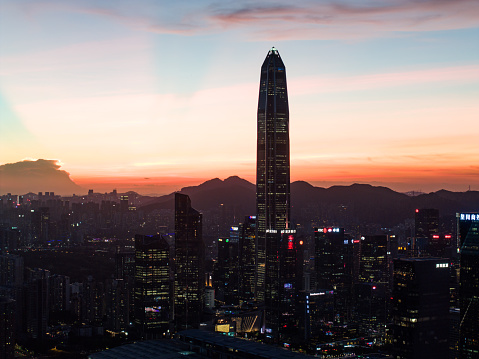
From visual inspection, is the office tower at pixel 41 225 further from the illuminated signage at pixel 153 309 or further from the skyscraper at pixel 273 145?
the illuminated signage at pixel 153 309

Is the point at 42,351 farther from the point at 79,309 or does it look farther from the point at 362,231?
the point at 362,231

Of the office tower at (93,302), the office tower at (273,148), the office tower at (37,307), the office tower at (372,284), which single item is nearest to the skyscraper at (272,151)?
the office tower at (273,148)

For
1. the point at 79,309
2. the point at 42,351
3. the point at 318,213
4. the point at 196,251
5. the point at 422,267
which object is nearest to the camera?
the point at 422,267

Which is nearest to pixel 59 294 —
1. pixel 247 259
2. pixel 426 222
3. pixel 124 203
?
pixel 247 259

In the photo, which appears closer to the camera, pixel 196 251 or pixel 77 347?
pixel 77 347

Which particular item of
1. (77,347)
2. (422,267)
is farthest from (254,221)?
(422,267)

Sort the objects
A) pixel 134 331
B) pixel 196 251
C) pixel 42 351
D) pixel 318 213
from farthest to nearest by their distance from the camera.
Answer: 1. pixel 318 213
2. pixel 196 251
3. pixel 134 331
4. pixel 42 351
